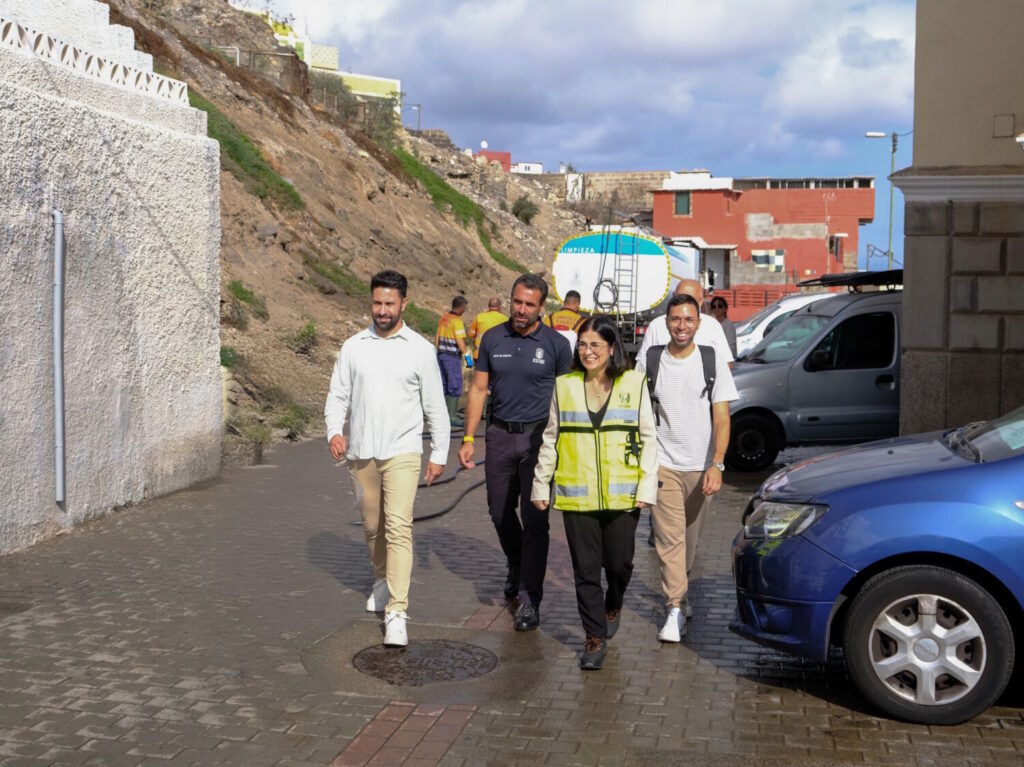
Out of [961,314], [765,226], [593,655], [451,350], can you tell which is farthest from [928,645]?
[765,226]

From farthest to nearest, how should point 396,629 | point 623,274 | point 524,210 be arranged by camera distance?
point 524,210, point 623,274, point 396,629

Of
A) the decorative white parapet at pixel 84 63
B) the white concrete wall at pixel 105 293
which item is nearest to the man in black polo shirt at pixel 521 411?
the white concrete wall at pixel 105 293

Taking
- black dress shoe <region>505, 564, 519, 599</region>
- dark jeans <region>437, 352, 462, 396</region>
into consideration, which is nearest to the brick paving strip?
black dress shoe <region>505, 564, 519, 599</region>

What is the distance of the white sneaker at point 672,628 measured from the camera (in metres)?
7.18

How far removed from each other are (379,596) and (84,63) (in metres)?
5.59

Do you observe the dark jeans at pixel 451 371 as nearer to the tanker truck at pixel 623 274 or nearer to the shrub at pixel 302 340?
the shrub at pixel 302 340

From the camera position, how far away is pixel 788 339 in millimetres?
15656

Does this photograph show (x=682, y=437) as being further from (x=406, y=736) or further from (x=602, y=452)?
(x=406, y=736)

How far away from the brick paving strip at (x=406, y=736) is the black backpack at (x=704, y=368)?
231 cm

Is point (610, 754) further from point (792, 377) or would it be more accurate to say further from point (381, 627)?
point (792, 377)

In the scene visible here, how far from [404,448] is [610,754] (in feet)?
7.82

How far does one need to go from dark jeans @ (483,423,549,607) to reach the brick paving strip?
158 centimetres

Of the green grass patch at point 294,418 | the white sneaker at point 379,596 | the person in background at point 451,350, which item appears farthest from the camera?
the person in background at point 451,350

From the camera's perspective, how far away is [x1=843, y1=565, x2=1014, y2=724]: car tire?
5633 mm
